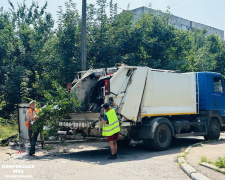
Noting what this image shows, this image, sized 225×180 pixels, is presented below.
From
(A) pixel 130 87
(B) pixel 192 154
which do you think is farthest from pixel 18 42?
(B) pixel 192 154

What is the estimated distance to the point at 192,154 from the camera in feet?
24.3

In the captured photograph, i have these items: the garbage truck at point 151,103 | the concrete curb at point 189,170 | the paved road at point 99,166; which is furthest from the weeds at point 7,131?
the concrete curb at point 189,170

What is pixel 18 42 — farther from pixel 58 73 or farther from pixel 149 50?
pixel 149 50

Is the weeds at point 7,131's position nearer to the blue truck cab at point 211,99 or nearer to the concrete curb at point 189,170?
the concrete curb at point 189,170

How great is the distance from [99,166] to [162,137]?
9.97ft

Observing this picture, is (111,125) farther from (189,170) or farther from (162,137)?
(189,170)

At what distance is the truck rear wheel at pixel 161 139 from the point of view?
337 inches

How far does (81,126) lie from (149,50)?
7293 mm

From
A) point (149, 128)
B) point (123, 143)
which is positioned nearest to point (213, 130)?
point (123, 143)

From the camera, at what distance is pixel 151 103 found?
28.7ft

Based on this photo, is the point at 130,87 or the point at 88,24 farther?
the point at 88,24

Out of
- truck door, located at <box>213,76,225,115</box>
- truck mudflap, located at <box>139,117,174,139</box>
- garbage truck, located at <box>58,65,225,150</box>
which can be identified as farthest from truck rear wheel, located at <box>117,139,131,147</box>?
truck door, located at <box>213,76,225,115</box>

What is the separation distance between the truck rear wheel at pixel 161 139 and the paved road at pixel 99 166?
0.21m

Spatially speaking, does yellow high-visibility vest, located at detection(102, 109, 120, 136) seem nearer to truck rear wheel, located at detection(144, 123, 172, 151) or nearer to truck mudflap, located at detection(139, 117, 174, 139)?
truck mudflap, located at detection(139, 117, 174, 139)
